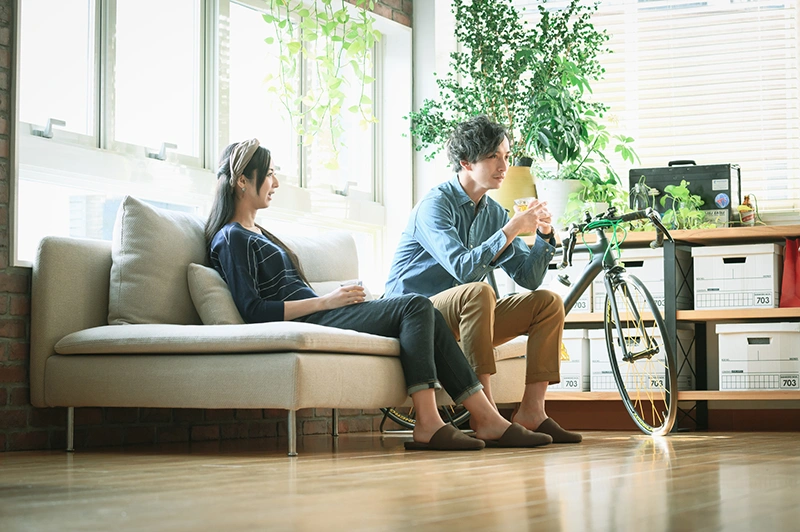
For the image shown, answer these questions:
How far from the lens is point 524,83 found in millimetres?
4859

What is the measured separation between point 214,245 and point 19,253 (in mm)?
632

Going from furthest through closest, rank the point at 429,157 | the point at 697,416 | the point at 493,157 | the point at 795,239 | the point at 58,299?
the point at 429,157 < the point at 697,416 < the point at 795,239 < the point at 493,157 < the point at 58,299

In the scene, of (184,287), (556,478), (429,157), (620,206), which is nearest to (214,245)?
(184,287)

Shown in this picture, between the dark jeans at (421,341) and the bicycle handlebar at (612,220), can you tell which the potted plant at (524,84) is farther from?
the dark jeans at (421,341)

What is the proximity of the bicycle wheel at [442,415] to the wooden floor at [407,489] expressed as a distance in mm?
987

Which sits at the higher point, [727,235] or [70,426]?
[727,235]

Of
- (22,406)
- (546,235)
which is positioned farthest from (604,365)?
(22,406)

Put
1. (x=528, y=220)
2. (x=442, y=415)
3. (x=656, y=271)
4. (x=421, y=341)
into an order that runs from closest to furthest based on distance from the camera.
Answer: (x=421, y=341)
(x=528, y=220)
(x=442, y=415)
(x=656, y=271)

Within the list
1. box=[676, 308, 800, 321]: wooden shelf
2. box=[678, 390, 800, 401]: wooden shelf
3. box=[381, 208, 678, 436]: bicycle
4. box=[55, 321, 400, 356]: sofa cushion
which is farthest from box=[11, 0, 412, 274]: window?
box=[678, 390, 800, 401]: wooden shelf

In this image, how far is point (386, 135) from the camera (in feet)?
17.3

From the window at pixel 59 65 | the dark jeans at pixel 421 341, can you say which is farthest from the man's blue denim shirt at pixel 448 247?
the window at pixel 59 65

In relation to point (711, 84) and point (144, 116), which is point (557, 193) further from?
point (144, 116)

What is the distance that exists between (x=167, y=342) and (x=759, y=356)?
2427mm

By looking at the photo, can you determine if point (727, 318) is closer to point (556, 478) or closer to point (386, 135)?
point (386, 135)
